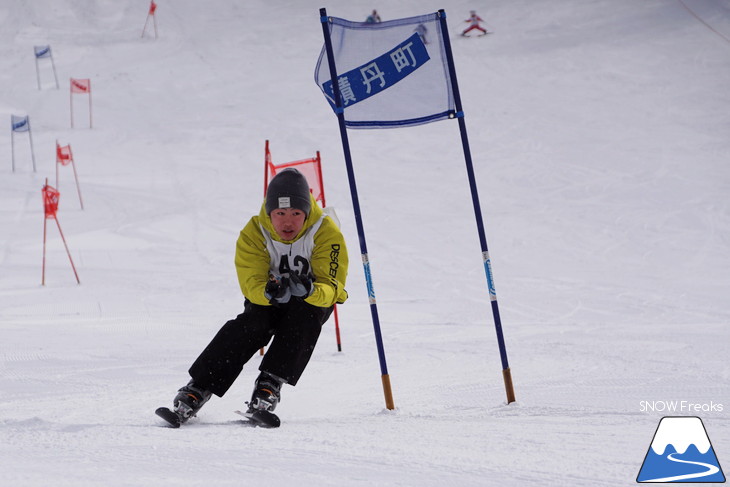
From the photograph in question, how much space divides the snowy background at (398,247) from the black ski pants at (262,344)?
252 millimetres

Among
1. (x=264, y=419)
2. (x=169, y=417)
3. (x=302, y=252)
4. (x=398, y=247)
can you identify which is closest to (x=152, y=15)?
(x=398, y=247)

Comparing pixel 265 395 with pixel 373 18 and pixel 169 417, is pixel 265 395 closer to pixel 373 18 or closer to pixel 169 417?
pixel 169 417

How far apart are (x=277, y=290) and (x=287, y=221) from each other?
0.43m

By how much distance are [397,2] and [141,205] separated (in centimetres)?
1745

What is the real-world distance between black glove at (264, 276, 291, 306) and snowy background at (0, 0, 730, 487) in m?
0.62

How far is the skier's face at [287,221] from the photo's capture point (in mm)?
4133

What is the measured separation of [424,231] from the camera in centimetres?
1242

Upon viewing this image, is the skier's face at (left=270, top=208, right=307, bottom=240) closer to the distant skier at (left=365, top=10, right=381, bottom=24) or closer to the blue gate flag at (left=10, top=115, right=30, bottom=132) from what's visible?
the blue gate flag at (left=10, top=115, right=30, bottom=132)

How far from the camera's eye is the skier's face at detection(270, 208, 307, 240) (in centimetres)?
413

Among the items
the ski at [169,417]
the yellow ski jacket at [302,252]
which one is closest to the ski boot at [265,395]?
the ski at [169,417]

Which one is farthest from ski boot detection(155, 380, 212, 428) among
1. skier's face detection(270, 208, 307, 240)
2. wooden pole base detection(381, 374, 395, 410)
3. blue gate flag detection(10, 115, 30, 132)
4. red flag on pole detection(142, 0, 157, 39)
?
red flag on pole detection(142, 0, 157, 39)

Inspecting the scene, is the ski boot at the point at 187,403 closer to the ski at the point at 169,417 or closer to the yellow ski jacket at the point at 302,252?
the ski at the point at 169,417

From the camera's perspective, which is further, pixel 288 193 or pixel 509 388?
pixel 509 388

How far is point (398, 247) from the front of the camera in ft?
38.8
